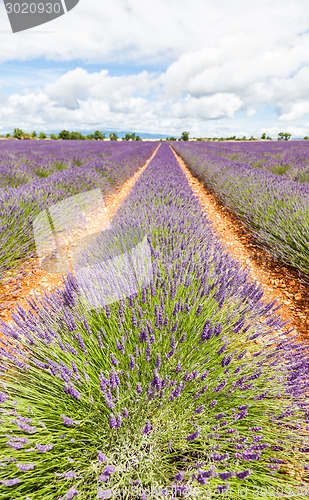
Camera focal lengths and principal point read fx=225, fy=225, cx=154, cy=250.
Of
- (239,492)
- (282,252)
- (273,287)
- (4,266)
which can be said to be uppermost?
(4,266)

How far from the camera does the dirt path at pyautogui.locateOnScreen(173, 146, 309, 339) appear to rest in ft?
8.83

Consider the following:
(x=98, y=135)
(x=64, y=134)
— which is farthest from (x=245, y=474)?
(x=98, y=135)

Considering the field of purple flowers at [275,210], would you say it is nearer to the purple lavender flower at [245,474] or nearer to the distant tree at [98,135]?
the purple lavender flower at [245,474]

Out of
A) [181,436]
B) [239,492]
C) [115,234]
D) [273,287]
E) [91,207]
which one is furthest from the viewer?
[91,207]

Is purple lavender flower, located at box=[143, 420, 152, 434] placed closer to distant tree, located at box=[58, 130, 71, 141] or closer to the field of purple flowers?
the field of purple flowers

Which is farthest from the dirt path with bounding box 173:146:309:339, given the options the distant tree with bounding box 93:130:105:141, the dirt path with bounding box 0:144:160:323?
the distant tree with bounding box 93:130:105:141

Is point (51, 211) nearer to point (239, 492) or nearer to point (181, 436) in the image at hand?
point (181, 436)

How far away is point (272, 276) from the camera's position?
3414 millimetres

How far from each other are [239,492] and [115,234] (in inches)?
90.5

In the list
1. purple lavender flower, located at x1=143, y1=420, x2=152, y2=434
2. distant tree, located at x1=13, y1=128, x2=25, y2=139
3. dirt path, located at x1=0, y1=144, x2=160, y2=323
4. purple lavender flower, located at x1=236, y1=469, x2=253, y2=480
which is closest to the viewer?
purple lavender flower, located at x1=236, y1=469, x2=253, y2=480

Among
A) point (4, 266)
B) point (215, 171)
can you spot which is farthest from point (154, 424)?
point (215, 171)

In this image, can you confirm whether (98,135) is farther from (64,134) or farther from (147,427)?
(147,427)

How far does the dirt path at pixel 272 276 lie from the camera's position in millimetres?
2691

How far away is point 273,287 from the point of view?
10.5 ft
